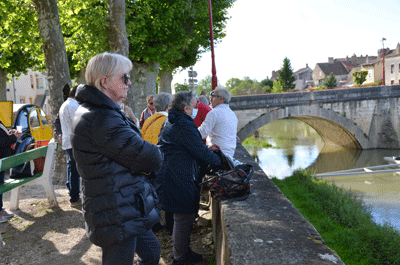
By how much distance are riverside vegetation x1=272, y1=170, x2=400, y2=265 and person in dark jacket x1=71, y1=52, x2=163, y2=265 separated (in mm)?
5211

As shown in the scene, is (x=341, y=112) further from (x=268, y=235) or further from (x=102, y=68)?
(x=102, y=68)

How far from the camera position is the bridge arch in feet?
68.7

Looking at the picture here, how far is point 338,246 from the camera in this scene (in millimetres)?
6797

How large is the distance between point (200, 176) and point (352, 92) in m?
22.8

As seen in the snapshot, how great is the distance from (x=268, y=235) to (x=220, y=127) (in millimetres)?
1881

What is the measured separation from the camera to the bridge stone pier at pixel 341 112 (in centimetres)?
2083

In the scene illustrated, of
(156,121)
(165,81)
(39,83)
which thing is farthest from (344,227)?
(39,83)

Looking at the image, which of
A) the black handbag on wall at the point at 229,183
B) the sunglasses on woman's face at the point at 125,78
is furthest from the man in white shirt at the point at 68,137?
the sunglasses on woman's face at the point at 125,78

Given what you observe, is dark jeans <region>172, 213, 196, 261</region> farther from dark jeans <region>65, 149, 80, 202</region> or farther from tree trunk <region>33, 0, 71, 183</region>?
tree trunk <region>33, 0, 71, 183</region>

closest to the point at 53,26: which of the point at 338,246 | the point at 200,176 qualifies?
the point at 200,176

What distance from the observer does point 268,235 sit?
2.32 metres

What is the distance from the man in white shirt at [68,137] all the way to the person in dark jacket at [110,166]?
2957 millimetres

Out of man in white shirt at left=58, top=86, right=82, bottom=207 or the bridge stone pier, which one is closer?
man in white shirt at left=58, top=86, right=82, bottom=207

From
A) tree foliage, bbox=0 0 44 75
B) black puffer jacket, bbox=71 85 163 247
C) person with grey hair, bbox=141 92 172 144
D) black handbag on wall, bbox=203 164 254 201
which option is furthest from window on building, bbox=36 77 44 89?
black puffer jacket, bbox=71 85 163 247
